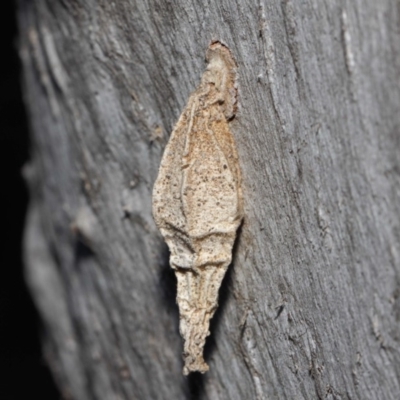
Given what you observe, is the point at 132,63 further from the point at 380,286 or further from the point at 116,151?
the point at 380,286

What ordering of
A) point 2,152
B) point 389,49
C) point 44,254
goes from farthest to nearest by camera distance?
point 2,152 < point 44,254 < point 389,49

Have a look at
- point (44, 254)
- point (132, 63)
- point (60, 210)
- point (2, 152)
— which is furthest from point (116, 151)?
point (2, 152)

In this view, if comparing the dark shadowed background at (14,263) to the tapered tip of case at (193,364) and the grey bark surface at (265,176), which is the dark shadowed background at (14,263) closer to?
the grey bark surface at (265,176)

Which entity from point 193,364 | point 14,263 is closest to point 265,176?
point 193,364

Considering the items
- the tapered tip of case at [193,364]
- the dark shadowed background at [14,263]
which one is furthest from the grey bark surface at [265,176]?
the dark shadowed background at [14,263]

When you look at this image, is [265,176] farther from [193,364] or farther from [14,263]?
[14,263]

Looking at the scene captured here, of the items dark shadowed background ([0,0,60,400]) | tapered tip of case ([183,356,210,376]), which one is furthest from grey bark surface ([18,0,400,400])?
dark shadowed background ([0,0,60,400])
